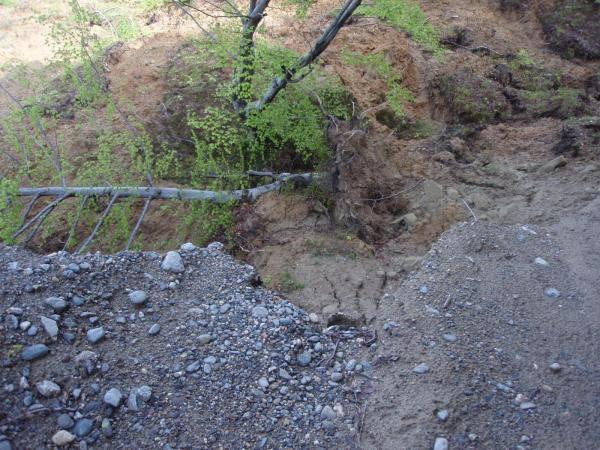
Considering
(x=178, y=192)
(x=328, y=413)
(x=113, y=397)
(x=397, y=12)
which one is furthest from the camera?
(x=178, y=192)

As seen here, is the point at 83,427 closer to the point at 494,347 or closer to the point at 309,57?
the point at 494,347

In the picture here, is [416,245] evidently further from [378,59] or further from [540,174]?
[378,59]

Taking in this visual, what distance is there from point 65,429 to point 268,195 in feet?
10.8

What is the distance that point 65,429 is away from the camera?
2357 mm

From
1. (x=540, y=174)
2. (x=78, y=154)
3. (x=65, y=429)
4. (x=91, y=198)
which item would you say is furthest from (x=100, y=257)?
(x=540, y=174)

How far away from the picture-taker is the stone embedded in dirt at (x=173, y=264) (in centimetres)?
346

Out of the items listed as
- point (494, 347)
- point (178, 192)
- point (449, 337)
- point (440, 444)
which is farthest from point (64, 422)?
point (178, 192)

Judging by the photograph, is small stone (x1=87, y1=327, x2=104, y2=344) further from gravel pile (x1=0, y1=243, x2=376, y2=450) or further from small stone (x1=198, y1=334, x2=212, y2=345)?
small stone (x1=198, y1=334, x2=212, y2=345)

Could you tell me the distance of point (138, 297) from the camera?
3115 mm

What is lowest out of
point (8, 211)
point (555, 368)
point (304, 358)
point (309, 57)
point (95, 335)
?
point (8, 211)

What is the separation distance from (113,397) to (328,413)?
112 centimetres

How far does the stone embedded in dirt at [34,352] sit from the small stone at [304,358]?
139 centimetres

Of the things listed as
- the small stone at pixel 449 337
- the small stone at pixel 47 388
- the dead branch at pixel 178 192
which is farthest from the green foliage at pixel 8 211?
the small stone at pixel 449 337

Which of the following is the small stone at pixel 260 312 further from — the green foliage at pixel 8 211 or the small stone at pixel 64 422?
the green foliage at pixel 8 211
